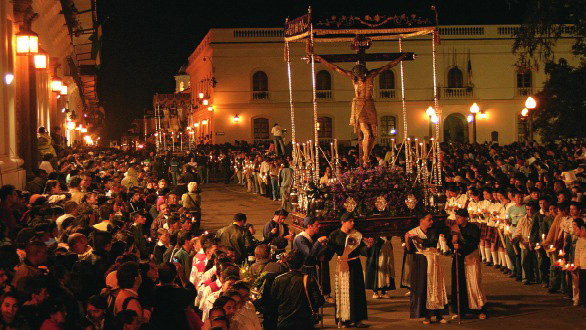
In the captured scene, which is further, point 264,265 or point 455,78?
point 455,78

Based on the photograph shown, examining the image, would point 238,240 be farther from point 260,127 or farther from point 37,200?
point 260,127

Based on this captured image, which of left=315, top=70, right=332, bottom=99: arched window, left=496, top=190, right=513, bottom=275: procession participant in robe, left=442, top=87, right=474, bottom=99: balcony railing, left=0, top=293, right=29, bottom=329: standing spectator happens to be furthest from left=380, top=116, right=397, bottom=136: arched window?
left=0, top=293, right=29, bottom=329: standing spectator

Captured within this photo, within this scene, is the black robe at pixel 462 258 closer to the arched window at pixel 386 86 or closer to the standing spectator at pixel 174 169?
the standing spectator at pixel 174 169

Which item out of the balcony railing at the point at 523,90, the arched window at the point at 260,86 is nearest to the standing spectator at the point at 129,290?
the arched window at the point at 260,86

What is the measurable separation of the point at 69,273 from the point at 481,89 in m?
51.1

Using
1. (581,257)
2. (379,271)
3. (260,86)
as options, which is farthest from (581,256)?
(260,86)

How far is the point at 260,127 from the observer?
187 feet

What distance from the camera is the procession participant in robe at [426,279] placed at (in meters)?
12.6

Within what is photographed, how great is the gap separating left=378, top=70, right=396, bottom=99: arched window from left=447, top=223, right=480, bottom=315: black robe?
144 ft

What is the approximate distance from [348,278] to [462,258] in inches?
72.9

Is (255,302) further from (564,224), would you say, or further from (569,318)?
(564,224)

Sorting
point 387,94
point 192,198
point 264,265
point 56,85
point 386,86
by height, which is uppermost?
point 386,86

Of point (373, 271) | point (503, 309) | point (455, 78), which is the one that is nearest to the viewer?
point (503, 309)

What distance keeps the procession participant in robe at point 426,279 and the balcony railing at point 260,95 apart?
144ft
